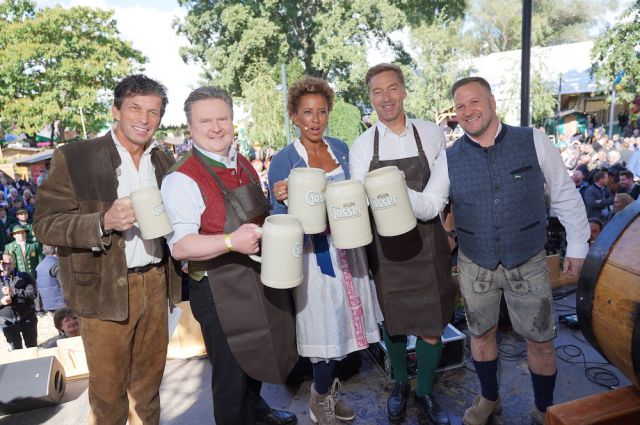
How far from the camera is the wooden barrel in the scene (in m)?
1.19

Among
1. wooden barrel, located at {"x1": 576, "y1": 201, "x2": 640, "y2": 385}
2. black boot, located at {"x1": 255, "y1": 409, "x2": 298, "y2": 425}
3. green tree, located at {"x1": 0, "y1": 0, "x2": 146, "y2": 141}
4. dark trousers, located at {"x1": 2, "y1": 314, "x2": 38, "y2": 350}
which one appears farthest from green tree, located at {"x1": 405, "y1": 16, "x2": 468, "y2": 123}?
wooden barrel, located at {"x1": 576, "y1": 201, "x2": 640, "y2": 385}

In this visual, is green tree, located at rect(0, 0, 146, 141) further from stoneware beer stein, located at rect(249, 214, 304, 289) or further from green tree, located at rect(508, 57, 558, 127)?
stoneware beer stein, located at rect(249, 214, 304, 289)

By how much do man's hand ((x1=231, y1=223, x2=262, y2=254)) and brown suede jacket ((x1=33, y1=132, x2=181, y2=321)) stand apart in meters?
0.68

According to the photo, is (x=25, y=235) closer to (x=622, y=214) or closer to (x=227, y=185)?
(x=227, y=185)

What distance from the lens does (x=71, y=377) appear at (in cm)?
339

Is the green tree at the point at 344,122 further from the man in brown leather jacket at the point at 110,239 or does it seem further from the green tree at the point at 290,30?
the man in brown leather jacket at the point at 110,239

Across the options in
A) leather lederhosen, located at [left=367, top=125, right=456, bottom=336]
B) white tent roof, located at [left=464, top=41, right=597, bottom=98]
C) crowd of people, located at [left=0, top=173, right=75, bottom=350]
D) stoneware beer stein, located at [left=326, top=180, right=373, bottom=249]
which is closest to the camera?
stoneware beer stein, located at [left=326, top=180, right=373, bottom=249]

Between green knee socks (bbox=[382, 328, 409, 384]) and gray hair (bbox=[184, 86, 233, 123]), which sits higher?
gray hair (bbox=[184, 86, 233, 123])

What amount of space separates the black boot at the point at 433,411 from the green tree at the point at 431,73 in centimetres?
2063

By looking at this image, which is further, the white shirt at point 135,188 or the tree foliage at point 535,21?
the tree foliage at point 535,21

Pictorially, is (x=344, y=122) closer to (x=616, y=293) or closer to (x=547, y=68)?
(x=547, y=68)

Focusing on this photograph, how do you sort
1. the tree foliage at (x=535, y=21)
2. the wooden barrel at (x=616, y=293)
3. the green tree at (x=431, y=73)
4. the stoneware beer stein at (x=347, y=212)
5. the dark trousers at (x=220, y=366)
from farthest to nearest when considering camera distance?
the tree foliage at (x=535, y=21) → the green tree at (x=431, y=73) → the dark trousers at (x=220, y=366) → the stoneware beer stein at (x=347, y=212) → the wooden barrel at (x=616, y=293)

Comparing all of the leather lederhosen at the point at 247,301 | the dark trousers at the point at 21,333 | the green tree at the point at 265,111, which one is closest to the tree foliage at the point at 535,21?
the green tree at the point at 265,111

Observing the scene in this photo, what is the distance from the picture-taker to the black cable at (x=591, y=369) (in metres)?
2.93
